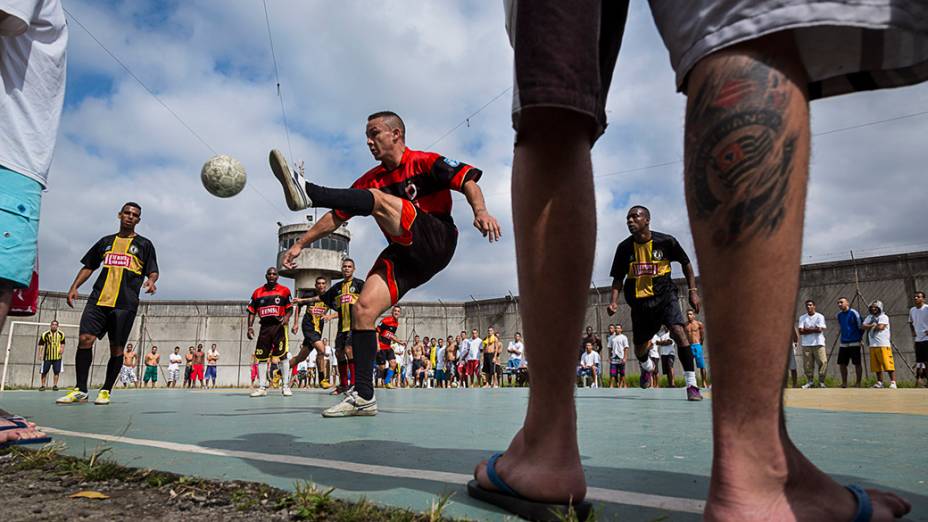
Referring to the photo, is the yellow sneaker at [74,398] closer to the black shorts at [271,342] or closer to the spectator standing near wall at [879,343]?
the black shorts at [271,342]

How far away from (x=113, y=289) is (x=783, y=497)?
7318mm

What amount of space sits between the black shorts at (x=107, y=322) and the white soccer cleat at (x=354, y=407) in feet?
11.9

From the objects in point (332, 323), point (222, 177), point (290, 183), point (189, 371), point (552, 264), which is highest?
point (222, 177)

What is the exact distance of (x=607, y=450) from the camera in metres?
2.10

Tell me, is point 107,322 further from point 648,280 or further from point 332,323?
point 332,323

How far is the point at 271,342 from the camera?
10.5 metres

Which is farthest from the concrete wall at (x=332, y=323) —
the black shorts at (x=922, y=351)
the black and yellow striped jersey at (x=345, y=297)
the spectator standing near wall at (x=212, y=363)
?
the black and yellow striped jersey at (x=345, y=297)

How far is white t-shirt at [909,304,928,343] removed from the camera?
11.5 meters

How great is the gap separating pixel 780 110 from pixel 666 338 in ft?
51.0

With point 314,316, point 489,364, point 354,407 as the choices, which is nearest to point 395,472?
point 354,407

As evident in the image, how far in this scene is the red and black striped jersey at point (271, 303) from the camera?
10359 mm

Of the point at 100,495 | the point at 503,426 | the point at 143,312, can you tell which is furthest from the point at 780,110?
the point at 143,312

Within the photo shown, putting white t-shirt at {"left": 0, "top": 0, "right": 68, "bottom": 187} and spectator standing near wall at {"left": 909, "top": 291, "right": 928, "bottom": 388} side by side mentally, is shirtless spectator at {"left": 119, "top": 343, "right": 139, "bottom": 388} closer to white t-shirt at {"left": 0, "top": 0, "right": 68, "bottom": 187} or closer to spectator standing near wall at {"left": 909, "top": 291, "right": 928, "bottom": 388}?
white t-shirt at {"left": 0, "top": 0, "right": 68, "bottom": 187}

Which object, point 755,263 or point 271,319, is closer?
point 755,263
